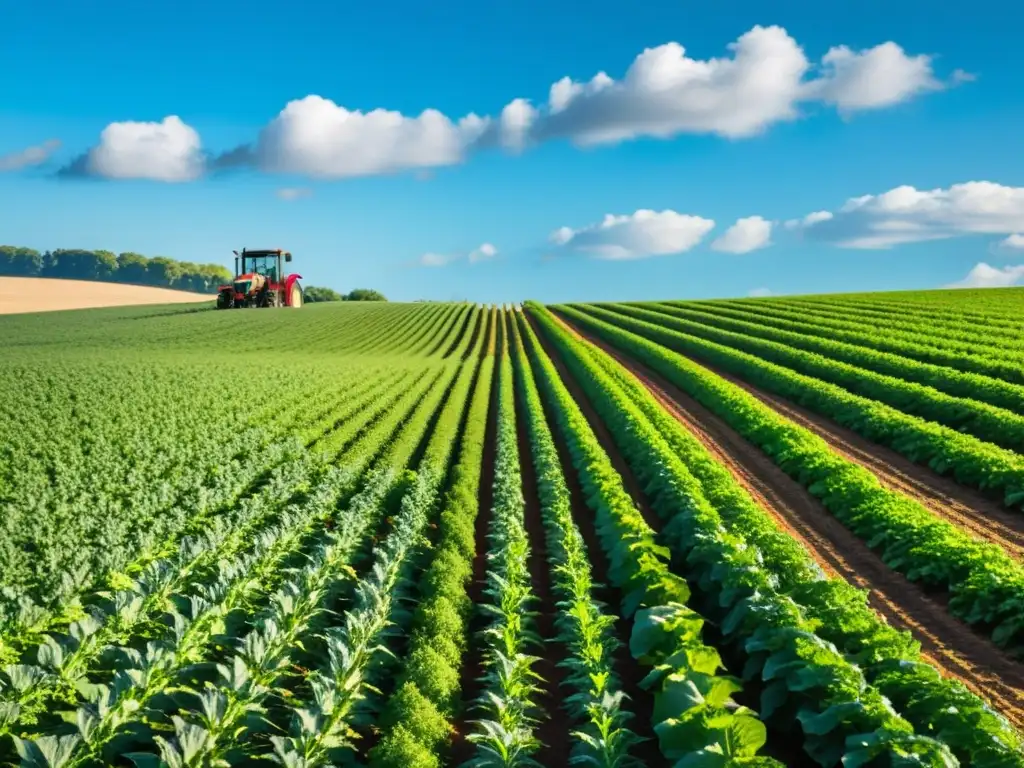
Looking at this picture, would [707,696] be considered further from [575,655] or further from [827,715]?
[575,655]

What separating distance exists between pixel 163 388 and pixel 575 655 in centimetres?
1780

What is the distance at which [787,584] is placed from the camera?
1003cm

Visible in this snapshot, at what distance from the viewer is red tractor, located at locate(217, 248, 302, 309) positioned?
165 ft

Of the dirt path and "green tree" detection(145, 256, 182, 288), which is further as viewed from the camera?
"green tree" detection(145, 256, 182, 288)

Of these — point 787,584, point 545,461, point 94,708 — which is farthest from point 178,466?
point 787,584

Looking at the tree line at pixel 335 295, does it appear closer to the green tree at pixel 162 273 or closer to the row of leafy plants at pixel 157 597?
the green tree at pixel 162 273

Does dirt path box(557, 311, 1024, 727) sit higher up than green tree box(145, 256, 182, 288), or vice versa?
green tree box(145, 256, 182, 288)

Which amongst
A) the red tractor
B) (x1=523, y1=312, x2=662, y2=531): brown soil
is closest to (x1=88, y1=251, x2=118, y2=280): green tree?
the red tractor

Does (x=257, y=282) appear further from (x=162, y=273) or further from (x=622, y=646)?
(x=162, y=273)

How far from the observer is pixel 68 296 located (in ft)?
280

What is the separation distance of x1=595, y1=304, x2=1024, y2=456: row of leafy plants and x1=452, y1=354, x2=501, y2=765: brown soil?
1025 centimetres

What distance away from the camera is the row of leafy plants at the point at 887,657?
20.6 feet

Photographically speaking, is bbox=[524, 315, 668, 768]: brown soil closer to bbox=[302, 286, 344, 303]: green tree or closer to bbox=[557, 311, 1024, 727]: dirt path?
bbox=[557, 311, 1024, 727]: dirt path

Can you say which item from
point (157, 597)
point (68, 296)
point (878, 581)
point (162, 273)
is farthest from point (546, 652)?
point (162, 273)
